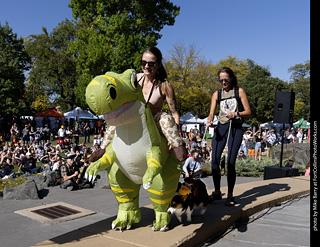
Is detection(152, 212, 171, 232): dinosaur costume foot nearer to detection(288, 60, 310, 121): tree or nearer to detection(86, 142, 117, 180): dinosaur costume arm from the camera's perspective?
detection(86, 142, 117, 180): dinosaur costume arm

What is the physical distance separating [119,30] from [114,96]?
21624mm

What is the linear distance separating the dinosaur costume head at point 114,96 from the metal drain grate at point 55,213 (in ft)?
10.7

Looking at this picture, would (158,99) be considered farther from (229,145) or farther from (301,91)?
(301,91)

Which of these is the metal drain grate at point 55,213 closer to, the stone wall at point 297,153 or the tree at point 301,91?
the stone wall at point 297,153

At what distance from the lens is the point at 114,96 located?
263 centimetres

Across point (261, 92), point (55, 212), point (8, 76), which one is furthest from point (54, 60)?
point (55, 212)

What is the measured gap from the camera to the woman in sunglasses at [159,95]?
10.3 feet

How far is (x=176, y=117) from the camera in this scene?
340cm

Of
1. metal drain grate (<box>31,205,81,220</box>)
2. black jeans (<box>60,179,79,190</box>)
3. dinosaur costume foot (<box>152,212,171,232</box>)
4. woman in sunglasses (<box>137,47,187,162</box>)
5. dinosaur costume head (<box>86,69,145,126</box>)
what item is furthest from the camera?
black jeans (<box>60,179,79,190</box>)

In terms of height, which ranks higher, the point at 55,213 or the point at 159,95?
the point at 159,95

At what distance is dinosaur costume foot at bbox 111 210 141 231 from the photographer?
3332mm

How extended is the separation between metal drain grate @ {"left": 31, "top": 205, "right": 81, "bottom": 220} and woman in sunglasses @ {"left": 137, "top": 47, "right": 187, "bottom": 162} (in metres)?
3.33

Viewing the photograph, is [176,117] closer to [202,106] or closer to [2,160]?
[2,160]

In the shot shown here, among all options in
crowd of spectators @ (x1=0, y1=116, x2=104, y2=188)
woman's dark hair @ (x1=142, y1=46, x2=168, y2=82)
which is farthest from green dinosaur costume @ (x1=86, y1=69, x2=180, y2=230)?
crowd of spectators @ (x1=0, y1=116, x2=104, y2=188)
